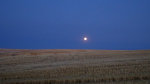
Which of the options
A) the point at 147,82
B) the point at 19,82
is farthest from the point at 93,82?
the point at 19,82

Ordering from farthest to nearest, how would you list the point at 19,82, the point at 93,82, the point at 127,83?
the point at 19,82 → the point at 93,82 → the point at 127,83

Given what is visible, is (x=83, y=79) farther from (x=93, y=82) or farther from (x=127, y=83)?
(x=127, y=83)

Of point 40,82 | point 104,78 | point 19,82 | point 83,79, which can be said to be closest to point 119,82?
point 104,78

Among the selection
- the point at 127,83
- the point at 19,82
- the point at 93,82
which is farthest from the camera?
the point at 19,82

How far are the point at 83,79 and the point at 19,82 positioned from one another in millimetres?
4376

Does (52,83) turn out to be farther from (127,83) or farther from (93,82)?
(127,83)

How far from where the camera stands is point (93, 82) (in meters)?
12.0

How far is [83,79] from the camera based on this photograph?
12.8 m

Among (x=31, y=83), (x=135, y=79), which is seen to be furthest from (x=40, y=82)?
(x=135, y=79)

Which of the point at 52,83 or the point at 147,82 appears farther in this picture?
the point at 52,83

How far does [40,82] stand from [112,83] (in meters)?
4.80

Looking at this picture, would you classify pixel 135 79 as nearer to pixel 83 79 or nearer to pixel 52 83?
pixel 83 79

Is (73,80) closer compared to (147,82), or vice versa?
(147,82)

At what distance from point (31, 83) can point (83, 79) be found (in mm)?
3507
